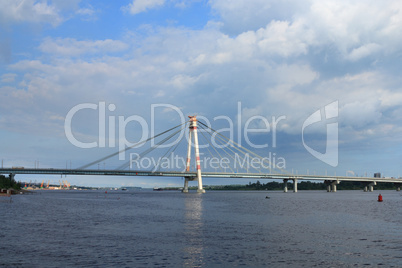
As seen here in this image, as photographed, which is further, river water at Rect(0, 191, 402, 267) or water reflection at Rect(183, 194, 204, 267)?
river water at Rect(0, 191, 402, 267)

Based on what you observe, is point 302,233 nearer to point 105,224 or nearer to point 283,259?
point 283,259

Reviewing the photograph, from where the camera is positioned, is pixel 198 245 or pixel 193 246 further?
pixel 198 245

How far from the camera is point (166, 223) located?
43.1 meters

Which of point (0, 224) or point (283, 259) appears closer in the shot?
point (283, 259)

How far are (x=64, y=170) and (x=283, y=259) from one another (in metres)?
127

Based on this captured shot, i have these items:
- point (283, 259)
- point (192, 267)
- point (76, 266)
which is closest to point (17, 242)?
point (76, 266)

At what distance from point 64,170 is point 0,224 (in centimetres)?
10115

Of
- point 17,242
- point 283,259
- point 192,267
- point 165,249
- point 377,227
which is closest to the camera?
point 192,267

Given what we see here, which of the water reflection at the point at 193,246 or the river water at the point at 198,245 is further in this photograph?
the river water at the point at 198,245

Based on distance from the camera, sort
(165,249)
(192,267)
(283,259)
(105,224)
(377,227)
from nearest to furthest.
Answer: (192,267) → (283,259) → (165,249) → (377,227) → (105,224)

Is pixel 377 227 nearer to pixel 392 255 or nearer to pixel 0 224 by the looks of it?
pixel 392 255

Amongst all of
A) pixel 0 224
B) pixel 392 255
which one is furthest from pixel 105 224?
pixel 392 255

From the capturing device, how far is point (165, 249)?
87.2ft

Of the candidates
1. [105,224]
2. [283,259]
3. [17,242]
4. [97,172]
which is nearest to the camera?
[283,259]
